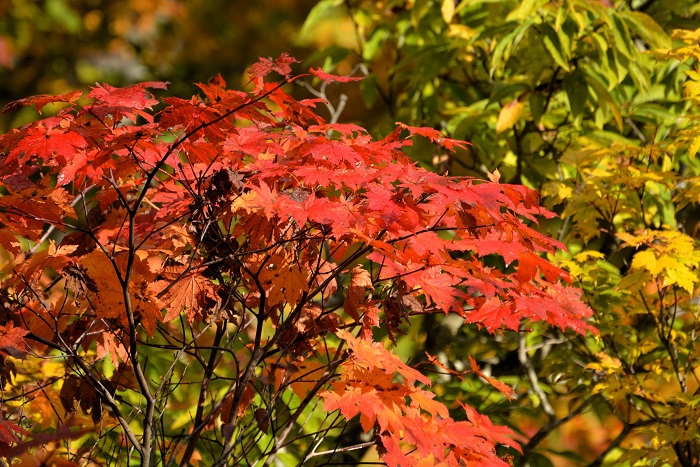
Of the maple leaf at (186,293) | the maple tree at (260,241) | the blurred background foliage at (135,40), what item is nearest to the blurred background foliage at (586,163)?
the maple tree at (260,241)

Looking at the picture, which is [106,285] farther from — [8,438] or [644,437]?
[644,437]

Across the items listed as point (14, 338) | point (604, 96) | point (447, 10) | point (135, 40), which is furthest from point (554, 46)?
point (135, 40)

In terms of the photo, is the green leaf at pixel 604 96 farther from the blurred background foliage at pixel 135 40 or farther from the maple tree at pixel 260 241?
the blurred background foliage at pixel 135 40

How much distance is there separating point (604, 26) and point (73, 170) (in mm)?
2116

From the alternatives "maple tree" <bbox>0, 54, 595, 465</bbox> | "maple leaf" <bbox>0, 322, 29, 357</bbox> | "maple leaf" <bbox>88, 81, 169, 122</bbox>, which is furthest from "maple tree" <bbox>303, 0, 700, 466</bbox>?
"maple leaf" <bbox>0, 322, 29, 357</bbox>

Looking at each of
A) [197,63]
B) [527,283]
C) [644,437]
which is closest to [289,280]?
[527,283]

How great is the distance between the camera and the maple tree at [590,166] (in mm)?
2562

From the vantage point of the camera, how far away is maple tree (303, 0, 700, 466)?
2.56 metres

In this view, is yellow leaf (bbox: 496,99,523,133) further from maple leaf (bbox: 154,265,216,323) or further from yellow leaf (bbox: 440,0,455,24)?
maple leaf (bbox: 154,265,216,323)

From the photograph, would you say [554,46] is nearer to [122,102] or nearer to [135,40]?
[122,102]

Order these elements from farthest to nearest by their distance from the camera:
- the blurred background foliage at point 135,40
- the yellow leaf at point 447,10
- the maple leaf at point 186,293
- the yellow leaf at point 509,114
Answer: the blurred background foliage at point 135,40, the yellow leaf at point 447,10, the yellow leaf at point 509,114, the maple leaf at point 186,293

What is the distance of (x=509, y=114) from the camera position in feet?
9.98

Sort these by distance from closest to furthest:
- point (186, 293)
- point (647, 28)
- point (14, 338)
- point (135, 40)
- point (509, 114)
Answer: point (14, 338) < point (186, 293) < point (647, 28) < point (509, 114) < point (135, 40)

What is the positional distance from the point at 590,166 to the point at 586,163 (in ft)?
0.64
